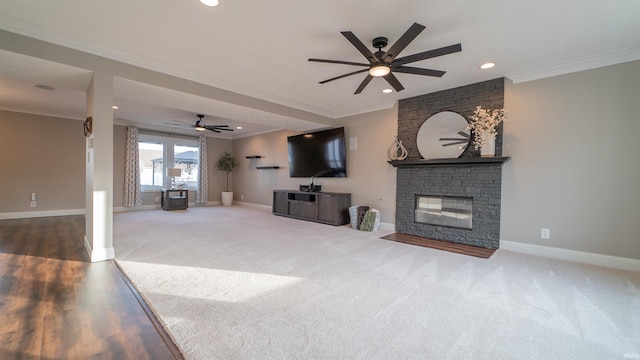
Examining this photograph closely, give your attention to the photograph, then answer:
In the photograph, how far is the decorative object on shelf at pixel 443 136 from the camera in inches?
167

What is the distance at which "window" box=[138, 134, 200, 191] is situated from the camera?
7891 mm

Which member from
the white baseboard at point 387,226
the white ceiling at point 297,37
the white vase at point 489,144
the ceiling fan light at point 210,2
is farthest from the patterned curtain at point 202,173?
the white vase at point 489,144

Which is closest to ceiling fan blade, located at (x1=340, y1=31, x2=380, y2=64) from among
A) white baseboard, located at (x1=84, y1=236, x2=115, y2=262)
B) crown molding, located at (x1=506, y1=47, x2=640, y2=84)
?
crown molding, located at (x1=506, y1=47, x2=640, y2=84)

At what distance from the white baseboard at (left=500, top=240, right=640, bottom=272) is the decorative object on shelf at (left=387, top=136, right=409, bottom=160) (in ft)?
6.67

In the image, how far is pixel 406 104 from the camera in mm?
4875

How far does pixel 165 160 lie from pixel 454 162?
26.6 ft

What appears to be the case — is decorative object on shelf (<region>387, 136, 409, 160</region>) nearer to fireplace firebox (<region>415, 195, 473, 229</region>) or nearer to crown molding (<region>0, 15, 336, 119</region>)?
fireplace firebox (<region>415, 195, 473, 229</region>)

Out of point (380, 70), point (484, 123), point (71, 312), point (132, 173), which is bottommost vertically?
point (71, 312)

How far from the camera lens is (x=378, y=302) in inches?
84.7

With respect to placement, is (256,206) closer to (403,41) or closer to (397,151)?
(397,151)

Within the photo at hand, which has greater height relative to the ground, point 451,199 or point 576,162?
point 576,162

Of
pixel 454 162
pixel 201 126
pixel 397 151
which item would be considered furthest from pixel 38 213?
pixel 454 162

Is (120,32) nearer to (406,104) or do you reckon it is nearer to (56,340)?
(56,340)

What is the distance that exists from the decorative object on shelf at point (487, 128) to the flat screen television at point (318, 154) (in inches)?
103
